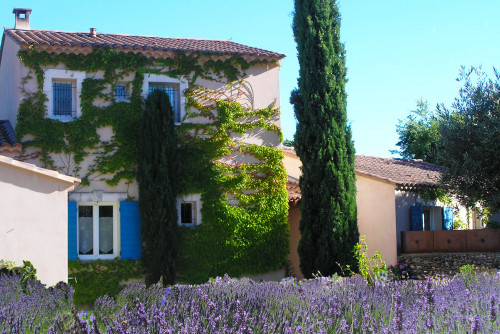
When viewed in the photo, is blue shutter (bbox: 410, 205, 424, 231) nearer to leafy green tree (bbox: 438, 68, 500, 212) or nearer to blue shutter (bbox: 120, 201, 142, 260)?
leafy green tree (bbox: 438, 68, 500, 212)

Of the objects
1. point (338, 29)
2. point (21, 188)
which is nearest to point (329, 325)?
point (21, 188)

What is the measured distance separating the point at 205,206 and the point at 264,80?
3.82 m

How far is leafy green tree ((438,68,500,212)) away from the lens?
1619 centimetres

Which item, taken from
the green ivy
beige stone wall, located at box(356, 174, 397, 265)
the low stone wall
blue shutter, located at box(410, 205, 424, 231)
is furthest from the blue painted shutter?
blue shutter, located at box(410, 205, 424, 231)

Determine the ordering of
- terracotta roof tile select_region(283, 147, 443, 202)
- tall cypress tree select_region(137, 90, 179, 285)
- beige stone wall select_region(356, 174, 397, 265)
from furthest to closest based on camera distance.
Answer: terracotta roof tile select_region(283, 147, 443, 202), beige stone wall select_region(356, 174, 397, 265), tall cypress tree select_region(137, 90, 179, 285)

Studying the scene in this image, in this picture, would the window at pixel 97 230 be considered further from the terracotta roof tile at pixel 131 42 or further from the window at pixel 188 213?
the terracotta roof tile at pixel 131 42

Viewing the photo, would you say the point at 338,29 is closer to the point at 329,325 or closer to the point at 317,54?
the point at 317,54

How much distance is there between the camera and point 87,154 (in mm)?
14656

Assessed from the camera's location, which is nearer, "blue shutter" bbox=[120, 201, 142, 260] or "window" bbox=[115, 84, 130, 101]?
"blue shutter" bbox=[120, 201, 142, 260]

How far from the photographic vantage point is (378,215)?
17781mm

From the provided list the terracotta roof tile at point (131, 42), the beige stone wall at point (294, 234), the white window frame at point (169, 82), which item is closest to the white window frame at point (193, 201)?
the white window frame at point (169, 82)

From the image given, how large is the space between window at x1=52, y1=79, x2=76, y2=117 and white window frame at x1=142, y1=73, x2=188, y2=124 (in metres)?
1.70

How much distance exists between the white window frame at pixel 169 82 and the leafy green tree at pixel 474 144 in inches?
284

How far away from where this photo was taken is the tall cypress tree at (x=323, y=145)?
48.1 ft
